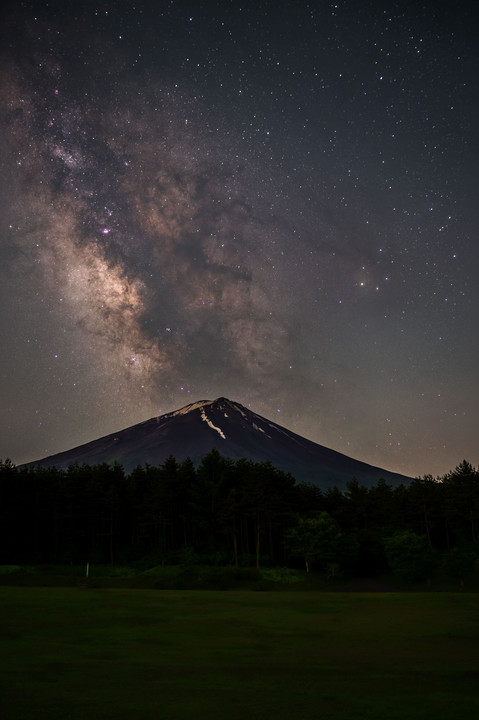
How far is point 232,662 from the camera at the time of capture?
15727 millimetres

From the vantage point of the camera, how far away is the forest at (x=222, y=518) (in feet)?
230

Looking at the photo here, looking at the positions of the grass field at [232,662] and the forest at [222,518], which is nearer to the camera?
the grass field at [232,662]

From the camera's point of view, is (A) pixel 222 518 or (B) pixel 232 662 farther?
(A) pixel 222 518

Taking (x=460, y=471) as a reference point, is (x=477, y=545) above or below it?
below

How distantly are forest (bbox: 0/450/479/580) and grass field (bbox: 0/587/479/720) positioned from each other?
1689 inches

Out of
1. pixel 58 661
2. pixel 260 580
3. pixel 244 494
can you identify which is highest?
pixel 244 494

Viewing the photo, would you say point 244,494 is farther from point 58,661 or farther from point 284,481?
point 58,661

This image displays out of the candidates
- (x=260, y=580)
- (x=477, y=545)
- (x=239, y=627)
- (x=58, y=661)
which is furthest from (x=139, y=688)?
(x=477, y=545)

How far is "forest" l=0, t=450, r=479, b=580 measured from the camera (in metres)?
70.1

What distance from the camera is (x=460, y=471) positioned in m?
88.6

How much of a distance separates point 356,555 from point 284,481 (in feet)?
55.6

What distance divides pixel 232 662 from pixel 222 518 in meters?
59.2

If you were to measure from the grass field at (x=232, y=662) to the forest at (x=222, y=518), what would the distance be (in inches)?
1689

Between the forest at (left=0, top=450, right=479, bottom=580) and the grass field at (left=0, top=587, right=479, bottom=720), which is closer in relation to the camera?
the grass field at (left=0, top=587, right=479, bottom=720)
